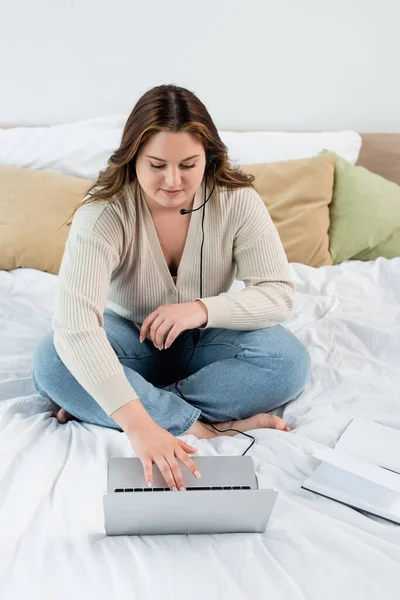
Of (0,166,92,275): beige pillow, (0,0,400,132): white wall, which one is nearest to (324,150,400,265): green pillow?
(0,0,400,132): white wall

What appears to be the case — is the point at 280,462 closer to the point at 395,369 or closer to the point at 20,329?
the point at 395,369

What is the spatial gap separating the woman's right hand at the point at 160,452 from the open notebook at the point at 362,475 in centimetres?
22

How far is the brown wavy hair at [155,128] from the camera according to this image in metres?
1.13

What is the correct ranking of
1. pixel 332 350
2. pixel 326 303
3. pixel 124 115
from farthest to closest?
pixel 124 115
pixel 326 303
pixel 332 350

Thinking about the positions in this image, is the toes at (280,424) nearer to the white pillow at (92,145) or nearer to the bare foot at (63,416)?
the bare foot at (63,416)

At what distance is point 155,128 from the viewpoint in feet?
3.69

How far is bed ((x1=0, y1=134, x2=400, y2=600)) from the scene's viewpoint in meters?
0.83

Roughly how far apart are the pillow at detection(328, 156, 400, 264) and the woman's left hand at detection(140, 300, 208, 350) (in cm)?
82

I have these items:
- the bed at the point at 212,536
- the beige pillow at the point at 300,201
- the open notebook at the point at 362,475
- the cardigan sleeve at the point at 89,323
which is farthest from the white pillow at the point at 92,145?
the open notebook at the point at 362,475

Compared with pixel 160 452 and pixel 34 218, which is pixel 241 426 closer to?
pixel 160 452

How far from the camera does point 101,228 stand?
1.22 m

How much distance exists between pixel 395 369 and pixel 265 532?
59 centimetres

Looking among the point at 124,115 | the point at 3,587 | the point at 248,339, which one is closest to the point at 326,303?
the point at 248,339

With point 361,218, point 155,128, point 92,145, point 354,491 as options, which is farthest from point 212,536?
point 92,145
